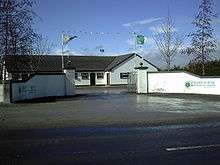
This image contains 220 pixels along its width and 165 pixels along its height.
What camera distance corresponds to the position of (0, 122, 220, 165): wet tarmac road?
975 cm

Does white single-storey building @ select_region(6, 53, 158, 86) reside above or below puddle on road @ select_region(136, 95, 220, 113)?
above

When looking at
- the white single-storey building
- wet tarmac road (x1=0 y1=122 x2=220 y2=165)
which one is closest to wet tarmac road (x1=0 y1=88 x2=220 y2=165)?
wet tarmac road (x1=0 y1=122 x2=220 y2=165)

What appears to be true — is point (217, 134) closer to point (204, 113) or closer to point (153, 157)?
point (153, 157)

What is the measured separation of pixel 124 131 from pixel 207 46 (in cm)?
2975

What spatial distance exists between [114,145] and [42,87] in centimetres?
2577

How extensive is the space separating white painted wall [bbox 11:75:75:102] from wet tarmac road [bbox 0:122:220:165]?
17.3 meters

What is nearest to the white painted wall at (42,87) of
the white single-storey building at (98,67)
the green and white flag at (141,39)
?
the green and white flag at (141,39)

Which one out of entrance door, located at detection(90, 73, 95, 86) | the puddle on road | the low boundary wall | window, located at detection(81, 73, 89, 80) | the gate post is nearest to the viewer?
the puddle on road

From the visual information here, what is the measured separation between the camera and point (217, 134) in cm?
1378

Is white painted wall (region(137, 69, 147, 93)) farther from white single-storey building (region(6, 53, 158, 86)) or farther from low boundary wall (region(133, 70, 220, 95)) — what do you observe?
white single-storey building (region(6, 53, 158, 86))

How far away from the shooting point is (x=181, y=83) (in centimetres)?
3891

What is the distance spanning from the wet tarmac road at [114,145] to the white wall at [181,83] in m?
20.7

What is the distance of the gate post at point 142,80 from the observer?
4091 cm

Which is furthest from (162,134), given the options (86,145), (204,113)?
(204,113)
